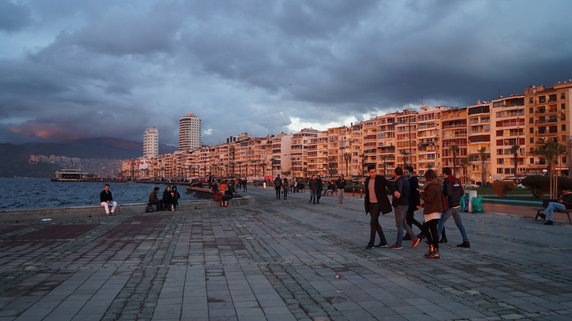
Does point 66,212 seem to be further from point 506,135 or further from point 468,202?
point 506,135

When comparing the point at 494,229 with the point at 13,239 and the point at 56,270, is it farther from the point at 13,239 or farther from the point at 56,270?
the point at 13,239

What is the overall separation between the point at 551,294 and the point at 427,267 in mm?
2035

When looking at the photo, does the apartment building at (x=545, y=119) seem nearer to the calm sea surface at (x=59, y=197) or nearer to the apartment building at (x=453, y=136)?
the apartment building at (x=453, y=136)

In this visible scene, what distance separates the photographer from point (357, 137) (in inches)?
5143

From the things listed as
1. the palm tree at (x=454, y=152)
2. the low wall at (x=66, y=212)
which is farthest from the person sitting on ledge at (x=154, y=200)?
the palm tree at (x=454, y=152)

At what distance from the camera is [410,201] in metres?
10.2

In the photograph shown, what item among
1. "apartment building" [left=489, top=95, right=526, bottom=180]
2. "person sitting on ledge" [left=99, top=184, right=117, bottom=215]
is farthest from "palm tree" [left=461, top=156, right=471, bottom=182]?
"person sitting on ledge" [left=99, top=184, right=117, bottom=215]

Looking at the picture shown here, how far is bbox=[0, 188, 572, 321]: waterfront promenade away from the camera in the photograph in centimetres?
489

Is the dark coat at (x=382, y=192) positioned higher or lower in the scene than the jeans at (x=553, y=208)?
higher

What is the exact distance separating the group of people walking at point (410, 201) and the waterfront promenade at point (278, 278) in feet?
1.48

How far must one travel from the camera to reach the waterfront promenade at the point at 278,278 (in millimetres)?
4887

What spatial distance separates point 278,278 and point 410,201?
4797 millimetres

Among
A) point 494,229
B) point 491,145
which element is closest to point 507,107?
point 491,145

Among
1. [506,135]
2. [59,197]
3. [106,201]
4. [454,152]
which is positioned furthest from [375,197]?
[506,135]
